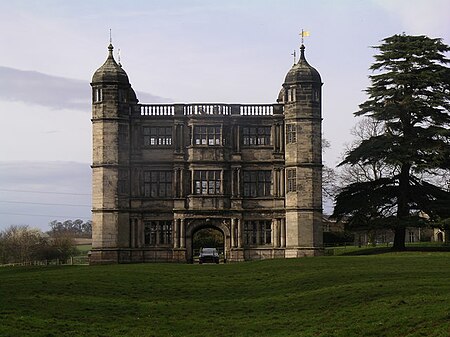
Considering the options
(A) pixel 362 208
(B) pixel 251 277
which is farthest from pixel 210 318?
(A) pixel 362 208

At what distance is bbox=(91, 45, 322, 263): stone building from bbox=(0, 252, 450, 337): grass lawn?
17.3 m

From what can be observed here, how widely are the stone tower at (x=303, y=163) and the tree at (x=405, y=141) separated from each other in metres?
1.75

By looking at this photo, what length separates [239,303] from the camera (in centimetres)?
2833

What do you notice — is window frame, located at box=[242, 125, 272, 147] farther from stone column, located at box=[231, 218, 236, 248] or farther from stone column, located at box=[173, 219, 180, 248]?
stone column, located at box=[173, 219, 180, 248]

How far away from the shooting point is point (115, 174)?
5472cm

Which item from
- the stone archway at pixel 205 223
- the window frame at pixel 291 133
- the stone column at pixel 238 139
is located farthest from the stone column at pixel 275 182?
the stone archway at pixel 205 223

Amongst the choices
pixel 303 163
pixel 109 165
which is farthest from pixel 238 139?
pixel 109 165

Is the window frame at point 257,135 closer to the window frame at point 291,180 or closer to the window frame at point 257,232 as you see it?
the window frame at point 291,180

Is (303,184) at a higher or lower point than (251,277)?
higher

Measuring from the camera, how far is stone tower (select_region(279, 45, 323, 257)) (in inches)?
2146

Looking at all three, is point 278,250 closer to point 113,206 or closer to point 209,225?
point 209,225

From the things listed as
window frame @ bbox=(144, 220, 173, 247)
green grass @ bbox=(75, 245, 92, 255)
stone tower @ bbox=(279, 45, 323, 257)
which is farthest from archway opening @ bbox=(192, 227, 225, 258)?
stone tower @ bbox=(279, 45, 323, 257)

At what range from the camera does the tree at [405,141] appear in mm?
51594

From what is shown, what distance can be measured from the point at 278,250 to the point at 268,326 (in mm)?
32072
